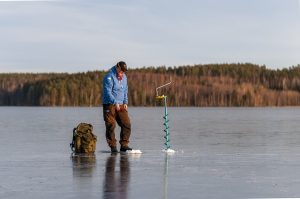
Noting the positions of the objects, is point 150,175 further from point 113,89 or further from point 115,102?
point 113,89

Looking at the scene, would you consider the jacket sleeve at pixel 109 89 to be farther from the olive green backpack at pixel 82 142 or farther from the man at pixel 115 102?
the olive green backpack at pixel 82 142

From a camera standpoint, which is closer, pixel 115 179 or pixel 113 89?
pixel 115 179

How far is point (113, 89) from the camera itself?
62.7ft

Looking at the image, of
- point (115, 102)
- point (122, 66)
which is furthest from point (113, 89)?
point (122, 66)

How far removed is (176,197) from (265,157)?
787cm

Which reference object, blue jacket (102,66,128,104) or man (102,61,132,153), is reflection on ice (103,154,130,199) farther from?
blue jacket (102,66,128,104)

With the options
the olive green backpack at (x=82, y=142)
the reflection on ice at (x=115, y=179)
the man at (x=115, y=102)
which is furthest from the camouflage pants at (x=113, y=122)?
the reflection on ice at (x=115, y=179)

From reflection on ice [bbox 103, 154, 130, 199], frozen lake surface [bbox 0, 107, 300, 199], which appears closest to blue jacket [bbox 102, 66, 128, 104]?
frozen lake surface [bbox 0, 107, 300, 199]

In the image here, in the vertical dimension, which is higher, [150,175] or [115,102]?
[115,102]

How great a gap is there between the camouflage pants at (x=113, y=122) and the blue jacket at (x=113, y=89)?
0.21m

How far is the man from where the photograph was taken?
1895 centimetres

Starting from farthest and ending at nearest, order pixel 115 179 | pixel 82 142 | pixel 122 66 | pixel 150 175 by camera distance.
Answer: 1. pixel 82 142
2. pixel 122 66
3. pixel 150 175
4. pixel 115 179

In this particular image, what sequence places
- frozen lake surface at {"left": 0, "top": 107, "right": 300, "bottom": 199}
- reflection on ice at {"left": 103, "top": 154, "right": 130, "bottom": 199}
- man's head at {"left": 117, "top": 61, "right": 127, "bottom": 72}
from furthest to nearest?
man's head at {"left": 117, "top": 61, "right": 127, "bottom": 72} → frozen lake surface at {"left": 0, "top": 107, "right": 300, "bottom": 199} → reflection on ice at {"left": 103, "top": 154, "right": 130, "bottom": 199}

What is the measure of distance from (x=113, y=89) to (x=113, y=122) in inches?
35.7
